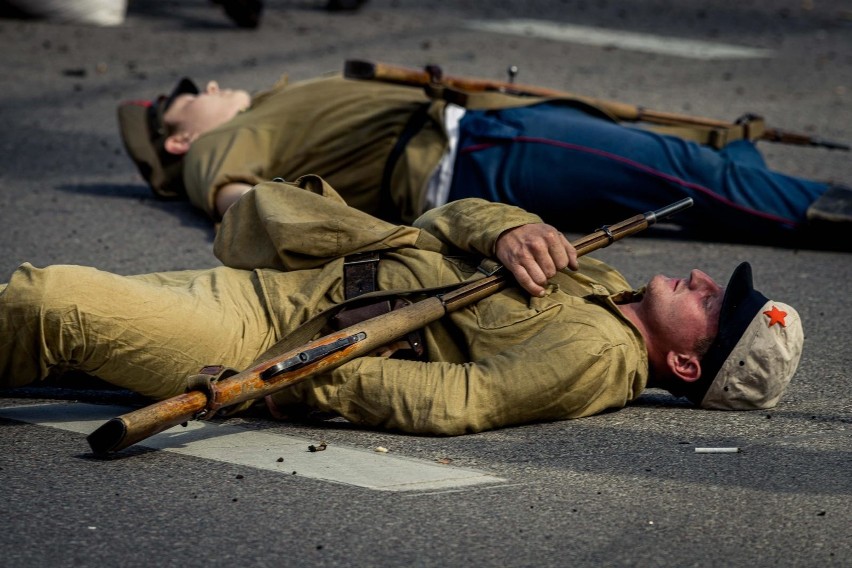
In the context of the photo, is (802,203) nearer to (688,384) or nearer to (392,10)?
(688,384)

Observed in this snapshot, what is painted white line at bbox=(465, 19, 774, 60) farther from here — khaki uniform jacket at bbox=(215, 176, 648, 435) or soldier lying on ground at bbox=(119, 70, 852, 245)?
khaki uniform jacket at bbox=(215, 176, 648, 435)

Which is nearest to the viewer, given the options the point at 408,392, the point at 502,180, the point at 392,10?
the point at 408,392

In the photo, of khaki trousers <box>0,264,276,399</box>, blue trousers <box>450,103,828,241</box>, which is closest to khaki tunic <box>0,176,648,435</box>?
khaki trousers <box>0,264,276,399</box>

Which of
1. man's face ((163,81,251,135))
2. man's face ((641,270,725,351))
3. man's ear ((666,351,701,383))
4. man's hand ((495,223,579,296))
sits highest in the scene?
man's hand ((495,223,579,296))

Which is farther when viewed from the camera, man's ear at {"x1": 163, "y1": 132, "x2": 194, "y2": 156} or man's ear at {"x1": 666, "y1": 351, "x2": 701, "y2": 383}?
man's ear at {"x1": 163, "y1": 132, "x2": 194, "y2": 156}

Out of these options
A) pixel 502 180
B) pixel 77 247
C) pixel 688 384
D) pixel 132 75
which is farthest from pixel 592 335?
pixel 132 75

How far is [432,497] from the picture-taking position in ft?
9.55

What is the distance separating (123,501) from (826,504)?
5.05 ft

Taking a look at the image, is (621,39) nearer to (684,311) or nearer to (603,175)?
(603,175)

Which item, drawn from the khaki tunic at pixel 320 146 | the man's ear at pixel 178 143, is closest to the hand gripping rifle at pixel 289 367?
the khaki tunic at pixel 320 146

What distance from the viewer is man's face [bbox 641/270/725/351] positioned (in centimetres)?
343

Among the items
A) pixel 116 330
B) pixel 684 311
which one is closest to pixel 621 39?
pixel 684 311

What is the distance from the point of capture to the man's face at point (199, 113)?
5770 millimetres

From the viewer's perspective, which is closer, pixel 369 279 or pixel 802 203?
pixel 369 279
